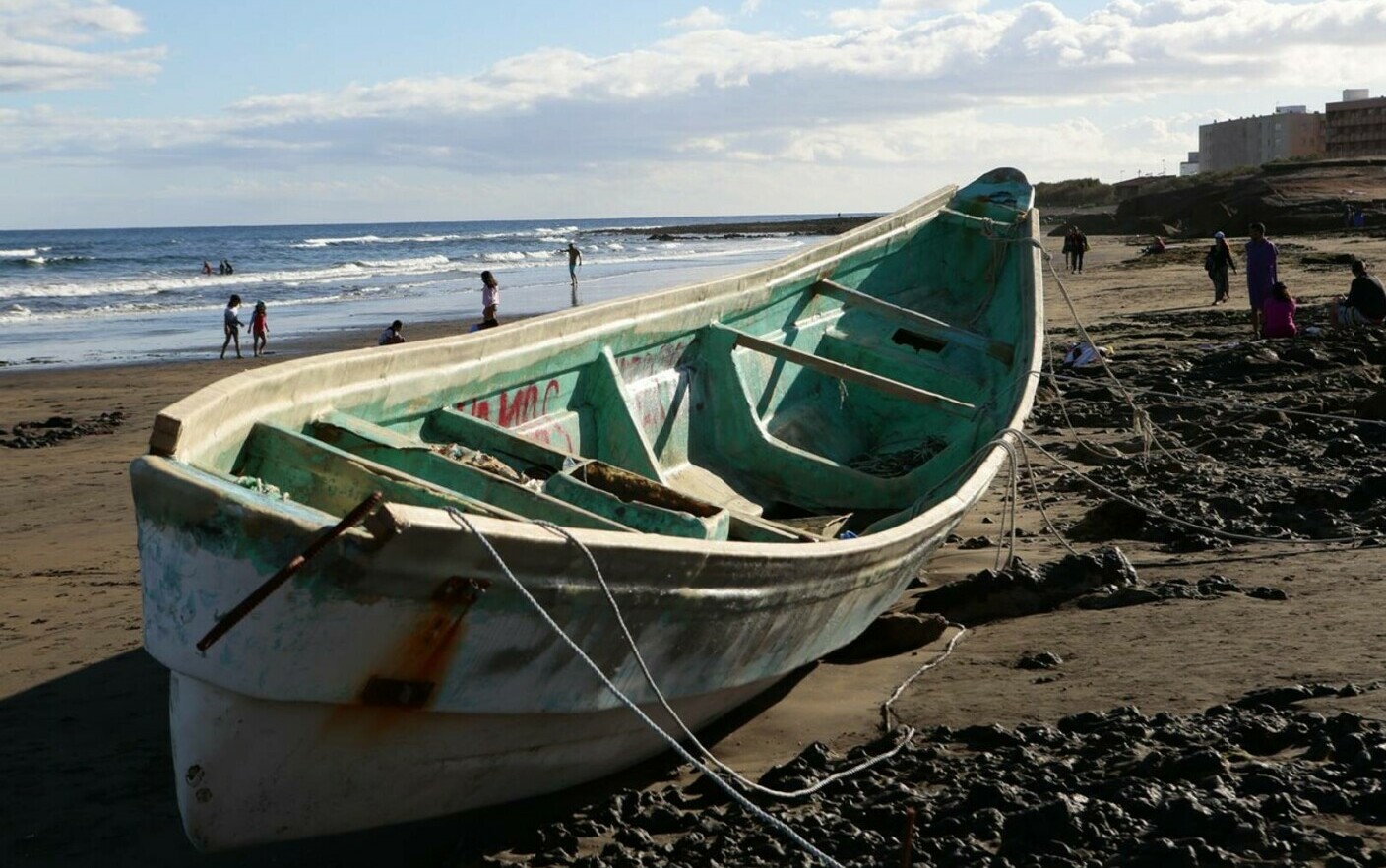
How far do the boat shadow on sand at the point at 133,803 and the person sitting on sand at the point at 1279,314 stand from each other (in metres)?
10.3

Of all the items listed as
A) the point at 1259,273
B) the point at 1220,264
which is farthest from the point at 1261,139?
the point at 1259,273

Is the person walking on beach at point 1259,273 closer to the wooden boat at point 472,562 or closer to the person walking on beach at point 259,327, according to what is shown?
the wooden boat at point 472,562

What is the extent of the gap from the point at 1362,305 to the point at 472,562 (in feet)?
42.1

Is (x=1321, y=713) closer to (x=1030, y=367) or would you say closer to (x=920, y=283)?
(x=1030, y=367)

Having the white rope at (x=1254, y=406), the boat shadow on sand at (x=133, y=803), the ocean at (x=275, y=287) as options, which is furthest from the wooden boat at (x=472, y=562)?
the ocean at (x=275, y=287)

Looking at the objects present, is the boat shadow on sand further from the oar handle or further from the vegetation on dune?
the vegetation on dune

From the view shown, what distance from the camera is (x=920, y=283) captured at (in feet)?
33.5

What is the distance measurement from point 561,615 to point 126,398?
14.2 m

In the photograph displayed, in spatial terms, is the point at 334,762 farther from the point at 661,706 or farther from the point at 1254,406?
the point at 1254,406

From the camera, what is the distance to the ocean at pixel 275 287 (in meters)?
25.6

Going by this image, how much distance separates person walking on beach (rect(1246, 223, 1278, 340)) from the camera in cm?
1460

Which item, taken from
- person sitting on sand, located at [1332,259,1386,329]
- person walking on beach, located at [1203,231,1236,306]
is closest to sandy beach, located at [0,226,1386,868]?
person sitting on sand, located at [1332,259,1386,329]

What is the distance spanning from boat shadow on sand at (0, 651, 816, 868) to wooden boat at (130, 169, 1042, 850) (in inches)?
10.1

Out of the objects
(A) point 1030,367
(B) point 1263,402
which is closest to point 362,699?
(A) point 1030,367
